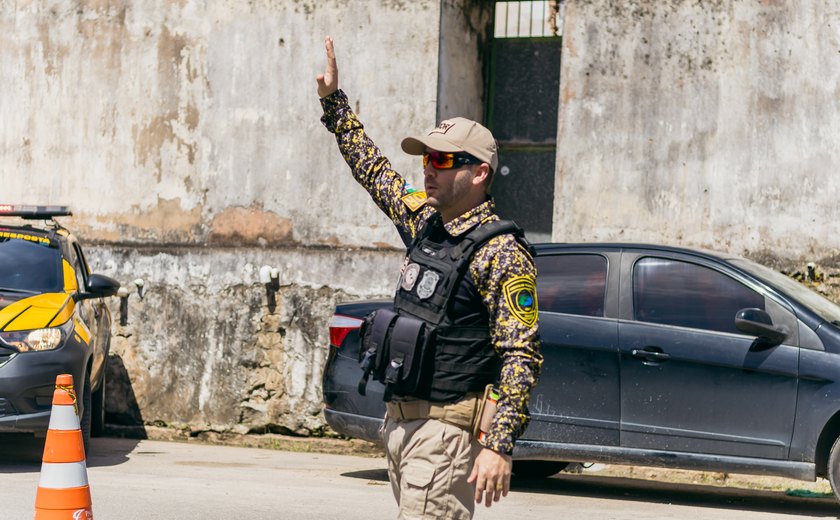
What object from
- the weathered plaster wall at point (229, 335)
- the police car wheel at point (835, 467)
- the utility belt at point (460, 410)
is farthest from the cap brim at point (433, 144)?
the weathered plaster wall at point (229, 335)

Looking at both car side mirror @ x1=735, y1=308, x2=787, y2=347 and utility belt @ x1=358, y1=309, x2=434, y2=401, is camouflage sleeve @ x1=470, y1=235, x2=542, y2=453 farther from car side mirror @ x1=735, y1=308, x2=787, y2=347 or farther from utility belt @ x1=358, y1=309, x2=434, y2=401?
car side mirror @ x1=735, y1=308, x2=787, y2=347

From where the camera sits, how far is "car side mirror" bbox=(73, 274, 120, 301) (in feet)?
29.8

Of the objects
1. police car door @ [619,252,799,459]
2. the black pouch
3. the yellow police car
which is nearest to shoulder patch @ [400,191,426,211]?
the black pouch

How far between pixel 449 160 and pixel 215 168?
26.1 ft

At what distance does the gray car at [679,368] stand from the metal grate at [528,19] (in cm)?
380

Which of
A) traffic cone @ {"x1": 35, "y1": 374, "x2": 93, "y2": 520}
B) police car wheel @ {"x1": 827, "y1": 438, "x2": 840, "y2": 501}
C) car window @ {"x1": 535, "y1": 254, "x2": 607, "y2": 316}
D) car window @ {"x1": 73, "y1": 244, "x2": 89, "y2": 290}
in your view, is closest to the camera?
traffic cone @ {"x1": 35, "y1": 374, "x2": 93, "y2": 520}

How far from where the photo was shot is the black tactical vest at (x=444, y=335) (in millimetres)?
3859

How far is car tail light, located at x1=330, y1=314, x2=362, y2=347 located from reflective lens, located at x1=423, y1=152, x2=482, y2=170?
14.7 ft

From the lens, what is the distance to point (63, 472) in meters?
5.27

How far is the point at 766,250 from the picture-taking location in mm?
10219

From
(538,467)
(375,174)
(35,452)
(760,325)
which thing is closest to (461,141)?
(375,174)

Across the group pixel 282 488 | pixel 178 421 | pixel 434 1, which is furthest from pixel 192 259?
pixel 282 488

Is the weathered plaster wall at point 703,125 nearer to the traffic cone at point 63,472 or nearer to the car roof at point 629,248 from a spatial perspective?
the car roof at point 629,248

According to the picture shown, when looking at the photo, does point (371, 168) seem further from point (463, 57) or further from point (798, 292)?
point (463, 57)
